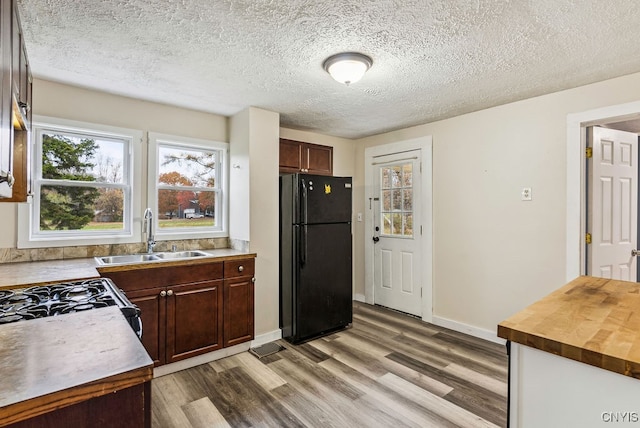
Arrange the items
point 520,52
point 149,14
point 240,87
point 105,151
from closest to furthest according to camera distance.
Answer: point 149,14 → point 520,52 → point 240,87 → point 105,151

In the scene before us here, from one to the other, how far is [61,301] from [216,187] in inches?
84.5

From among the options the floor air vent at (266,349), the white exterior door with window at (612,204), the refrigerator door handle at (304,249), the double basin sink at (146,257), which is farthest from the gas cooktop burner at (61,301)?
the white exterior door with window at (612,204)

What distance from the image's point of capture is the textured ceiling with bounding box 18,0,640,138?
1.61 m

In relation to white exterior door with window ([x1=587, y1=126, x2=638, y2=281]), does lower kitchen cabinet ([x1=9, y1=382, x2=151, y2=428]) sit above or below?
below

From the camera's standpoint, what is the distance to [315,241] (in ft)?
10.6

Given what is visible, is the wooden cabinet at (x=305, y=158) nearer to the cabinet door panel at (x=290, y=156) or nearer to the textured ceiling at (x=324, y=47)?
the cabinet door panel at (x=290, y=156)

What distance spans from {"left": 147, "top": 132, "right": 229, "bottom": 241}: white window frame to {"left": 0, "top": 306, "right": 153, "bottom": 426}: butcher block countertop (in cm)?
203

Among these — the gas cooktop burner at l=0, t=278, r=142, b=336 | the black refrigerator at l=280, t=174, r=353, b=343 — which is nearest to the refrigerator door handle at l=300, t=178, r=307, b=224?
the black refrigerator at l=280, t=174, r=353, b=343

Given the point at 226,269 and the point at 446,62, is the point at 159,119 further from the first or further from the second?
the point at 446,62

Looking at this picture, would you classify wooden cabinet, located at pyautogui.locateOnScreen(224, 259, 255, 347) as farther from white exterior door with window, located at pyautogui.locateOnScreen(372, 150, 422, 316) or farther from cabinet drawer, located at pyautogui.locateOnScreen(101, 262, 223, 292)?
white exterior door with window, located at pyautogui.locateOnScreen(372, 150, 422, 316)

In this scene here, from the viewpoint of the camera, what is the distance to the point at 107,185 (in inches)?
111

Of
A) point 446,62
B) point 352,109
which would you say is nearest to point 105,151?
point 352,109

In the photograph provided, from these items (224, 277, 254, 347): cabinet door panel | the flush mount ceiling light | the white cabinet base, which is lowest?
(224, 277, 254, 347): cabinet door panel

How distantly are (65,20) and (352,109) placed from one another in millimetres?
2235
